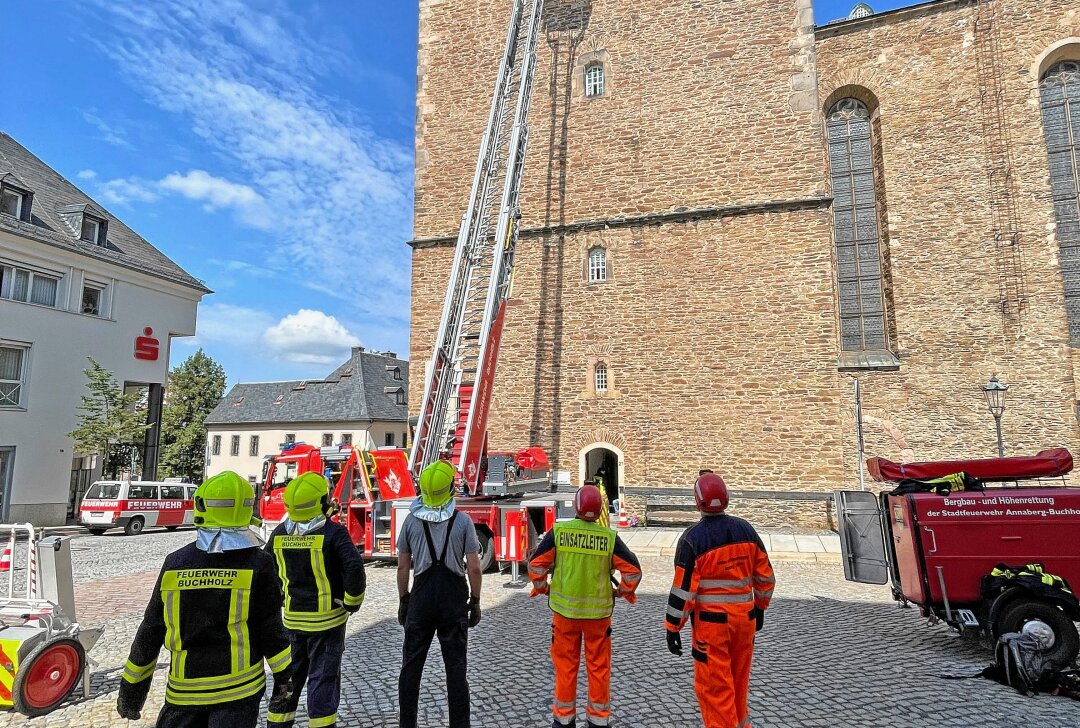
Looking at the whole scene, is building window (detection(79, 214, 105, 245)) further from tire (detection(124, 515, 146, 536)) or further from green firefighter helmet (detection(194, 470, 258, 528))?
green firefighter helmet (detection(194, 470, 258, 528))

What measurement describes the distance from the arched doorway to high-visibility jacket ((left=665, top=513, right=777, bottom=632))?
10.7m

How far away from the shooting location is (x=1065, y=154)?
15.6m

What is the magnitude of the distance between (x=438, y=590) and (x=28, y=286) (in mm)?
19824

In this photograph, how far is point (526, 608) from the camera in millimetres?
7500

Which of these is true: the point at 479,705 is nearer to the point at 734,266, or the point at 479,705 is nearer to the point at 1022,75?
the point at 734,266

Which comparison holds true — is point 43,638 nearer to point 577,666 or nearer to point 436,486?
point 436,486

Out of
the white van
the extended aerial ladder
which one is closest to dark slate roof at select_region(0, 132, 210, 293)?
the white van

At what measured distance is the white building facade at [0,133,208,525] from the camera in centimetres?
1708

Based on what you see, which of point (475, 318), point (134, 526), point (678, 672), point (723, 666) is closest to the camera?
point (723, 666)

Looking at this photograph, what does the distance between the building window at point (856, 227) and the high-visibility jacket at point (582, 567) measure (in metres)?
14.5

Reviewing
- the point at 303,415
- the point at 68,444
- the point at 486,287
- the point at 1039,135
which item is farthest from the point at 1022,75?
the point at 303,415

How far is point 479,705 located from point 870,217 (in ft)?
54.3

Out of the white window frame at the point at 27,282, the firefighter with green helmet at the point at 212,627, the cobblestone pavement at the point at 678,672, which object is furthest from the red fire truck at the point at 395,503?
the white window frame at the point at 27,282

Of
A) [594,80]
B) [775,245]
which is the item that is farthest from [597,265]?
[594,80]
